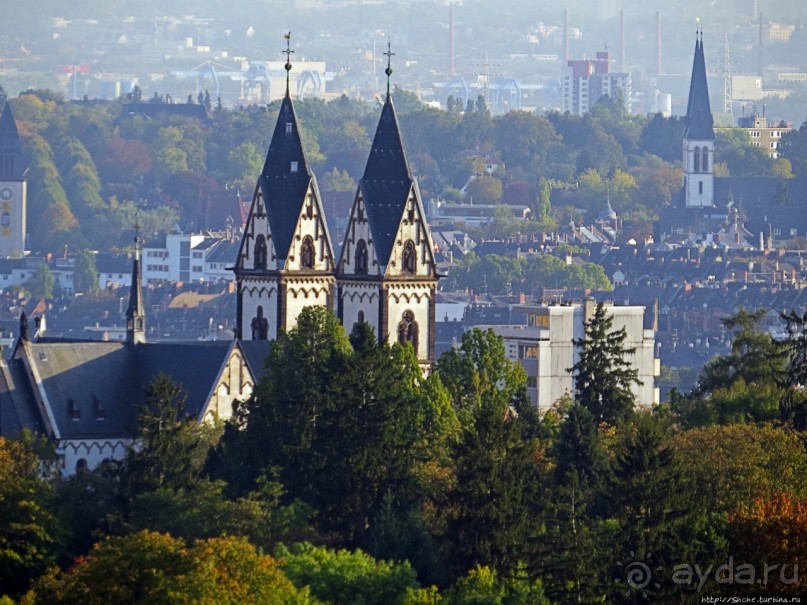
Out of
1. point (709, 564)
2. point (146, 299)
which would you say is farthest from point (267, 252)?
point (146, 299)

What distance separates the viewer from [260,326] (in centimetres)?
8088

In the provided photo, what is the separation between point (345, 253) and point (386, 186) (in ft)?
5.75

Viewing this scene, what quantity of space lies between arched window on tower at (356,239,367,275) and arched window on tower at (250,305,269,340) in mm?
2289

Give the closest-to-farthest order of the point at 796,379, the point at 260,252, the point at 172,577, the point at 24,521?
the point at 172,577 → the point at 24,521 → the point at 796,379 → the point at 260,252

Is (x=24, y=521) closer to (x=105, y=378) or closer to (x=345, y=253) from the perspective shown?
(x=105, y=378)

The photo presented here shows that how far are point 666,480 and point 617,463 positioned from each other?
8.15 ft

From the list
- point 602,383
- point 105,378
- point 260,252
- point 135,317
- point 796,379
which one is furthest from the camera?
point 260,252

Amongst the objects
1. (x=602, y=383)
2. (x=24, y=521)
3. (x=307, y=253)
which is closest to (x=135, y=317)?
(x=307, y=253)

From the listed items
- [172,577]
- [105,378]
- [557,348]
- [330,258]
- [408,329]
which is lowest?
[172,577]

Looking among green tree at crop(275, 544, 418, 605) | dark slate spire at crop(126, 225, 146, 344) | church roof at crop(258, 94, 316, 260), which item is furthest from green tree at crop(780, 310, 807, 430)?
green tree at crop(275, 544, 418, 605)

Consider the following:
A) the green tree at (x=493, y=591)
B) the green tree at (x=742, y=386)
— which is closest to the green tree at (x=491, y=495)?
the green tree at (x=493, y=591)

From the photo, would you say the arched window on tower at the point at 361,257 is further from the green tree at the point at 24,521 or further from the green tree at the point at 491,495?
the green tree at the point at 24,521

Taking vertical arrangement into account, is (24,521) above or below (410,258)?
below

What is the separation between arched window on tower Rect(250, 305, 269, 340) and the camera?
265ft
